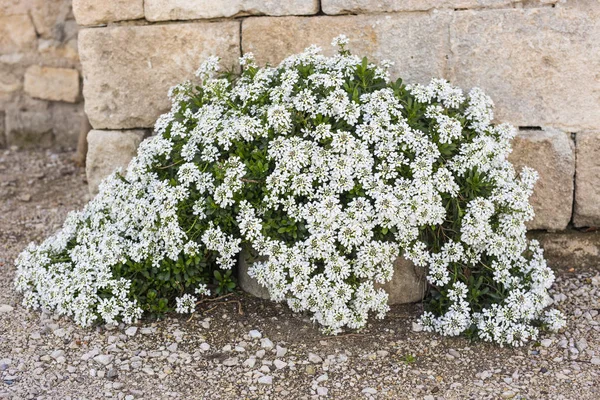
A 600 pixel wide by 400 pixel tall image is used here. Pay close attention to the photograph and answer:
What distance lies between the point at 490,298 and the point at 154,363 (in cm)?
157

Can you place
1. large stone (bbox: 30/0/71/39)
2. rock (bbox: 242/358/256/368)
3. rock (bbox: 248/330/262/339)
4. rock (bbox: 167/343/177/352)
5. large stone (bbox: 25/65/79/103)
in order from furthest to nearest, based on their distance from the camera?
large stone (bbox: 25/65/79/103) → large stone (bbox: 30/0/71/39) → rock (bbox: 248/330/262/339) → rock (bbox: 167/343/177/352) → rock (bbox: 242/358/256/368)

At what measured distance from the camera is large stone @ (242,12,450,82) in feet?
12.4

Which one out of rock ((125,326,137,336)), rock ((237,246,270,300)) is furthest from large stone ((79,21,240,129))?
rock ((125,326,137,336))

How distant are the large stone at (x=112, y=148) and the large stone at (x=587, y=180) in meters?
2.39

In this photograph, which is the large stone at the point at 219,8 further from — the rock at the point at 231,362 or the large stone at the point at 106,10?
the rock at the point at 231,362

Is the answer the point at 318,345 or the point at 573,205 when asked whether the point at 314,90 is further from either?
the point at 573,205

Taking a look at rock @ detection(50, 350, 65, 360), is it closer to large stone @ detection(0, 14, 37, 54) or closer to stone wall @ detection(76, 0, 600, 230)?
stone wall @ detection(76, 0, 600, 230)

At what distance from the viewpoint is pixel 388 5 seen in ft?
12.4

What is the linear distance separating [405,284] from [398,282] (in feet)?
0.13

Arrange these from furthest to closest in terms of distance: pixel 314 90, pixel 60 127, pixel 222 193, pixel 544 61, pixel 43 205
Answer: pixel 60 127, pixel 43 205, pixel 544 61, pixel 314 90, pixel 222 193

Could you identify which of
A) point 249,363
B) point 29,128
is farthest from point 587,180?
point 29,128

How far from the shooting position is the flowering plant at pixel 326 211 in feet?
10.6

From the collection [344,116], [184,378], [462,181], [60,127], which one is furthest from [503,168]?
[60,127]

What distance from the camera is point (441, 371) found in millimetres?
3104
